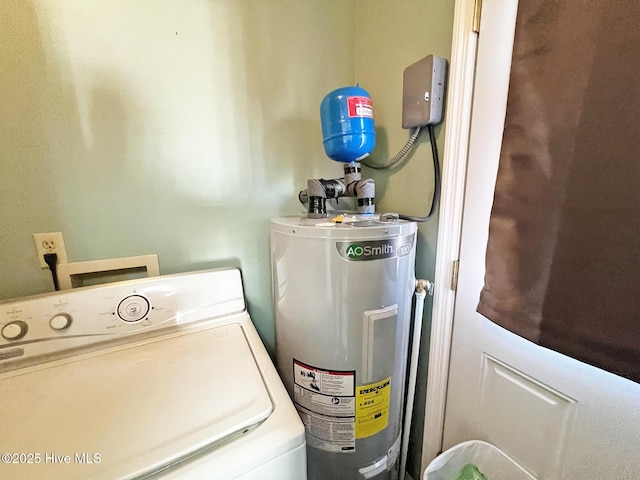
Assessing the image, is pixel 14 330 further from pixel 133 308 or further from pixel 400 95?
pixel 400 95

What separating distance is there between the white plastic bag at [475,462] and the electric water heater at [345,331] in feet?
0.51

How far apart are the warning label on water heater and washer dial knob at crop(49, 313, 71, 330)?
64 centimetres

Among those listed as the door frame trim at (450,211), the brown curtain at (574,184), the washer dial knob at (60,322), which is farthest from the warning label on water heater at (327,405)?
the washer dial knob at (60,322)

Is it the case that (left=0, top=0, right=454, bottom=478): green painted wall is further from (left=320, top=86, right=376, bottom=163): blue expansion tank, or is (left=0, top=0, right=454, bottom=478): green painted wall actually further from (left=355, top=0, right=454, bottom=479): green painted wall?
(left=320, top=86, right=376, bottom=163): blue expansion tank

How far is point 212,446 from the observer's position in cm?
47

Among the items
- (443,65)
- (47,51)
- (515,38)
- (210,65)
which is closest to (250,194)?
(210,65)

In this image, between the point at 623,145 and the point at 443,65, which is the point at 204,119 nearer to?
the point at 443,65

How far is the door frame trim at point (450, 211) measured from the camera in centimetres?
75

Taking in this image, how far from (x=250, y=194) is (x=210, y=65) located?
1.52ft

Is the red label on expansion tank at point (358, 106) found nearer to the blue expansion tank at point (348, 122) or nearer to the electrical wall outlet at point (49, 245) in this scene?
the blue expansion tank at point (348, 122)

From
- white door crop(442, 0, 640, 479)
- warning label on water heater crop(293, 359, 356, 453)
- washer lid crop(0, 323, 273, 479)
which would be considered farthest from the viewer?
warning label on water heater crop(293, 359, 356, 453)

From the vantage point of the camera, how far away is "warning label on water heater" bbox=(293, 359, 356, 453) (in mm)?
786

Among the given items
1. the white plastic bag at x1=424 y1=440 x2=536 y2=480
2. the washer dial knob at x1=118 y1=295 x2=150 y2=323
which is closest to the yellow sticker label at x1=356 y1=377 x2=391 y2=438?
the white plastic bag at x1=424 y1=440 x2=536 y2=480

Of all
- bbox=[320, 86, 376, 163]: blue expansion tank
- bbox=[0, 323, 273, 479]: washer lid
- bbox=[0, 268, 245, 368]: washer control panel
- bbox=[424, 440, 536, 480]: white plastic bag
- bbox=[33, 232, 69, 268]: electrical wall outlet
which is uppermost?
bbox=[320, 86, 376, 163]: blue expansion tank
